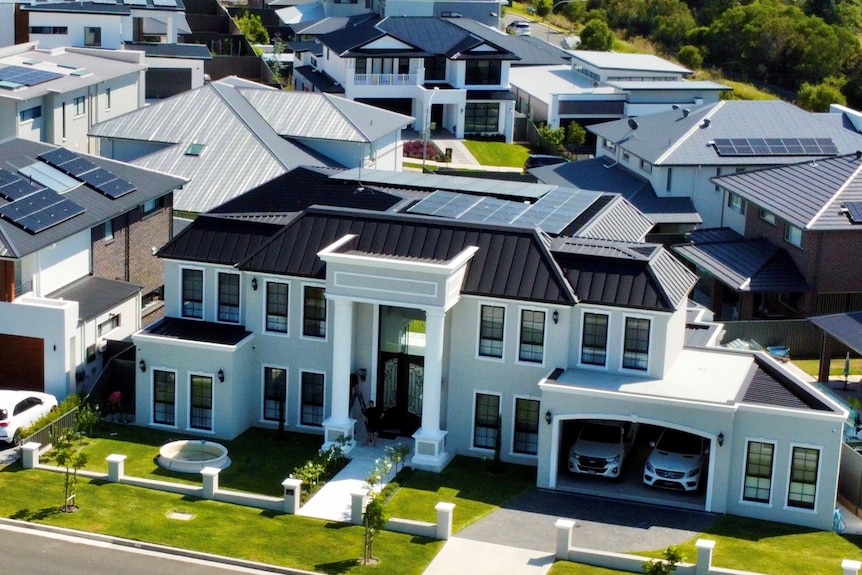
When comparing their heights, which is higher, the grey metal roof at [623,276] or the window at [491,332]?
the grey metal roof at [623,276]

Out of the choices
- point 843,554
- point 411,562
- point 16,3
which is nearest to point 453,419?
point 411,562

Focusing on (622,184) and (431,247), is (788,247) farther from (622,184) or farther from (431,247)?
(431,247)

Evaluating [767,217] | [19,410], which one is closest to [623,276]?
[19,410]

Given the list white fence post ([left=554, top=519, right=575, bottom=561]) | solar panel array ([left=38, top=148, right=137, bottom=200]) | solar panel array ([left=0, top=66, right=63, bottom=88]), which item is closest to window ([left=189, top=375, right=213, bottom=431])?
solar panel array ([left=38, top=148, right=137, bottom=200])

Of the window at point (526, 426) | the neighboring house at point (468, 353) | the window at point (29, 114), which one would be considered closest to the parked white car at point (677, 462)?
the neighboring house at point (468, 353)

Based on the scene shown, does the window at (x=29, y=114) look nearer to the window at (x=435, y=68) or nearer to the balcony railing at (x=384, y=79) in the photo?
the balcony railing at (x=384, y=79)

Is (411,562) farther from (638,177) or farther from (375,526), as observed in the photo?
(638,177)
